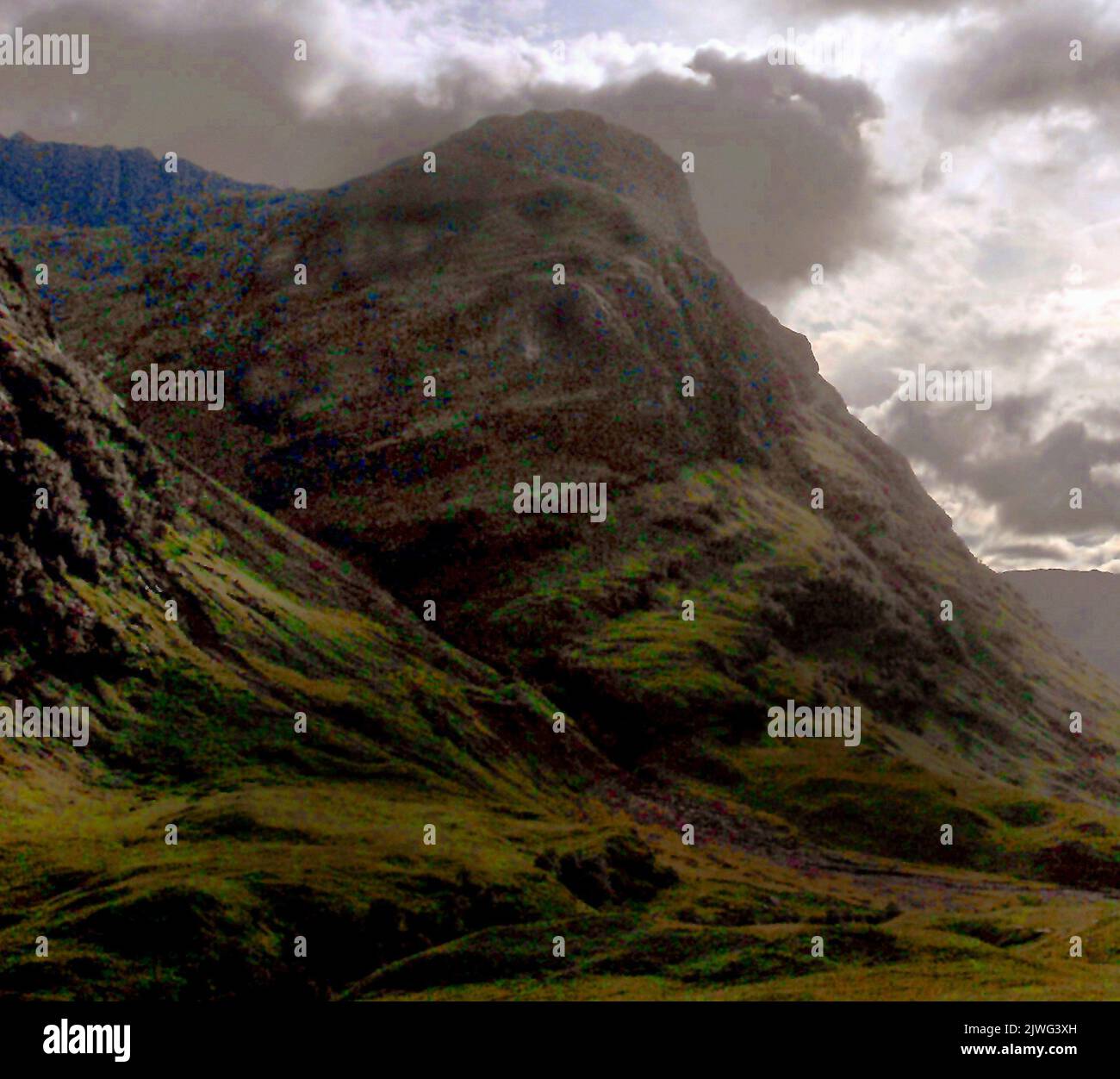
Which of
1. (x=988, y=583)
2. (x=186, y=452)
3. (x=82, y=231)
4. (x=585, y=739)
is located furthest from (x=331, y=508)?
(x=988, y=583)

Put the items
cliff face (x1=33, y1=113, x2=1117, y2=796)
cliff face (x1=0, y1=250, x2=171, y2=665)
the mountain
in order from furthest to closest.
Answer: cliff face (x1=33, y1=113, x2=1117, y2=796)
cliff face (x1=0, y1=250, x2=171, y2=665)
the mountain

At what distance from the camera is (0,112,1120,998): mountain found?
47344mm

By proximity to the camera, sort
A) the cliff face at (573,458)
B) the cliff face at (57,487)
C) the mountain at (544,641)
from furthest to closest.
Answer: the cliff face at (573,458) → the cliff face at (57,487) → the mountain at (544,641)

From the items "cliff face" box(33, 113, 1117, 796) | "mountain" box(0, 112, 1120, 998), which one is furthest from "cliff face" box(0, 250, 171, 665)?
"cliff face" box(33, 113, 1117, 796)

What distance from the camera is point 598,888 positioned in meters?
57.0

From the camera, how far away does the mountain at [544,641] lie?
47.3 meters

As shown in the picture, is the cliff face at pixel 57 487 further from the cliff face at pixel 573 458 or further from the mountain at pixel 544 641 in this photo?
the cliff face at pixel 573 458

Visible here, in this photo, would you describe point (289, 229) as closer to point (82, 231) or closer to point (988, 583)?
point (82, 231)

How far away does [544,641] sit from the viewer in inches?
3878

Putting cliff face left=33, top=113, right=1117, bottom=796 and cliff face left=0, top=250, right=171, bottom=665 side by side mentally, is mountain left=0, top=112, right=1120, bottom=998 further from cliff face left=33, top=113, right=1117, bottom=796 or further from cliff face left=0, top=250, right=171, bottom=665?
cliff face left=0, top=250, right=171, bottom=665

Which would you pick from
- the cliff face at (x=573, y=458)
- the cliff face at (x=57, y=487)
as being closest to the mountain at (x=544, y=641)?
the cliff face at (x=573, y=458)

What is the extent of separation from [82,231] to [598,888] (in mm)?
149329

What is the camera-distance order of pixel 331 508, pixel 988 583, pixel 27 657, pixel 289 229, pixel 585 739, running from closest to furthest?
1. pixel 27 657
2. pixel 585 739
3. pixel 331 508
4. pixel 289 229
5. pixel 988 583

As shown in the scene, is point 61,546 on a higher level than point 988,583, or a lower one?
lower
